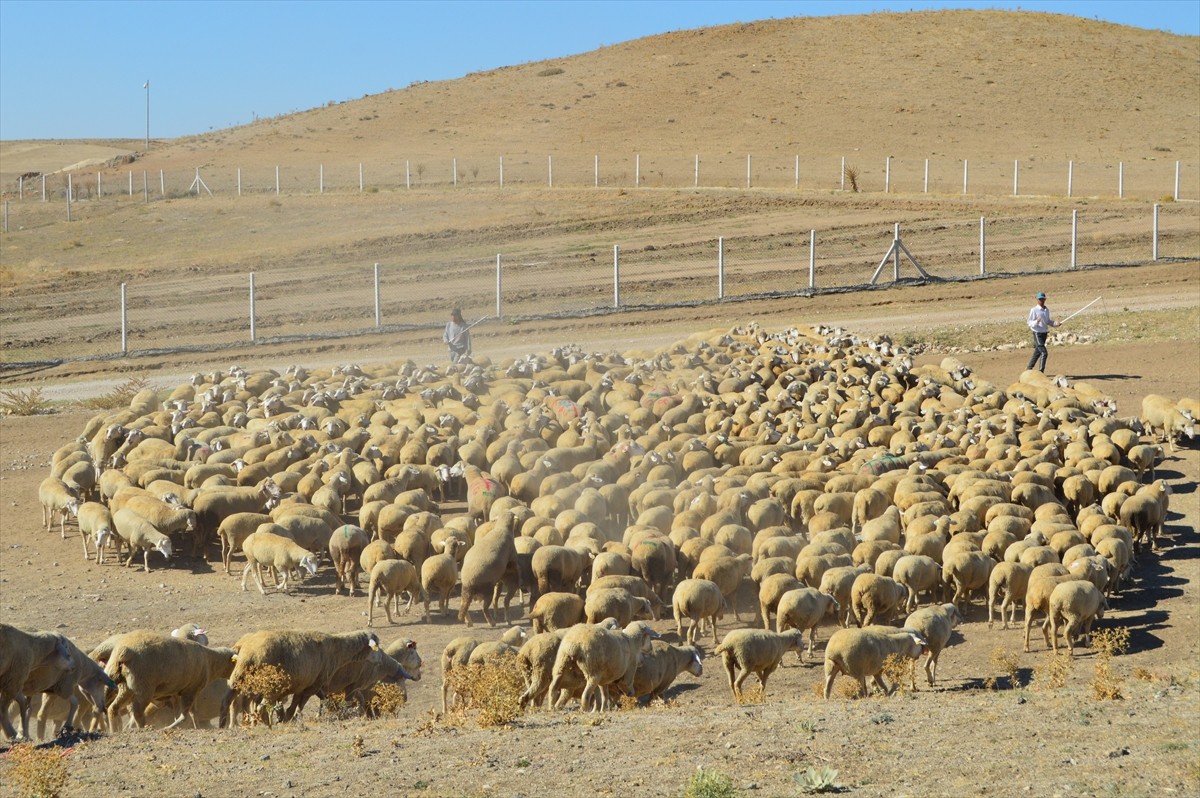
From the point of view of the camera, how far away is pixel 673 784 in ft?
28.6

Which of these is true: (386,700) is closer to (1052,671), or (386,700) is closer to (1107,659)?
(1052,671)

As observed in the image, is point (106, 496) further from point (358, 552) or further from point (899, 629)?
point (899, 629)

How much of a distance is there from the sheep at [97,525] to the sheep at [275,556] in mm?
2328

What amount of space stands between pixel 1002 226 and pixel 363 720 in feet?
Answer: 130

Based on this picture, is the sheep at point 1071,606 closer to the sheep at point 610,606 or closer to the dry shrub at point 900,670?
the dry shrub at point 900,670

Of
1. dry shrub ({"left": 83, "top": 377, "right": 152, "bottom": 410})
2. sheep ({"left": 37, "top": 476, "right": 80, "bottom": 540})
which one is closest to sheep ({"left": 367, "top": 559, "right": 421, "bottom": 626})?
sheep ({"left": 37, "top": 476, "right": 80, "bottom": 540})

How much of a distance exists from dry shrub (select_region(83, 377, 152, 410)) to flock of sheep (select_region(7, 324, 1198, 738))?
3.14 m

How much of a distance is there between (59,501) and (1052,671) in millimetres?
12958

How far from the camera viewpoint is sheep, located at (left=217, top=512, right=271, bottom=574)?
1681 cm

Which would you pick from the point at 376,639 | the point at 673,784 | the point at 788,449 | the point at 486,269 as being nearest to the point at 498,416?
the point at 788,449

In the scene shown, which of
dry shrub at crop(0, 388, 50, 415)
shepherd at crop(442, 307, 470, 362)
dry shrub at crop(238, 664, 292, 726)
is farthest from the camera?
dry shrub at crop(0, 388, 50, 415)

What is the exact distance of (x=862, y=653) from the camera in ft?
39.8

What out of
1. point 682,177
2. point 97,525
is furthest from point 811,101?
point 97,525

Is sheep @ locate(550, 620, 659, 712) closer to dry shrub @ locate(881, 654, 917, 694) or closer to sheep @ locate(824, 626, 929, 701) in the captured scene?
sheep @ locate(824, 626, 929, 701)
